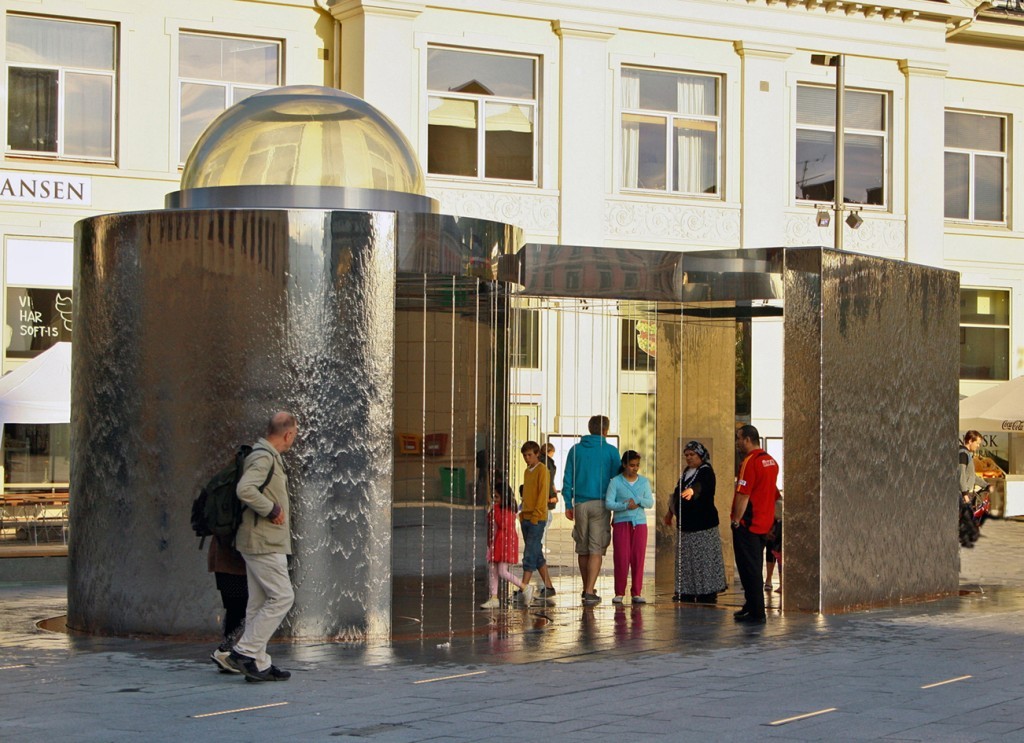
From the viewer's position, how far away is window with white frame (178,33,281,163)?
26453 mm

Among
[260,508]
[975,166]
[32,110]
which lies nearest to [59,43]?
[32,110]

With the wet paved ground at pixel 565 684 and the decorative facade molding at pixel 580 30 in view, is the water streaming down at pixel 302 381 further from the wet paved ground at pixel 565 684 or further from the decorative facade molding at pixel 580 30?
the decorative facade molding at pixel 580 30

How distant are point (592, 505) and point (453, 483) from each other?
103 inches

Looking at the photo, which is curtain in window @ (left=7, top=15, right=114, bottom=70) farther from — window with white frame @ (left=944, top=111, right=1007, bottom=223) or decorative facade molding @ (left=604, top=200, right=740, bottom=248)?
window with white frame @ (left=944, top=111, right=1007, bottom=223)

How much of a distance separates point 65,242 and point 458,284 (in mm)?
14707

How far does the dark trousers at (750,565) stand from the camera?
13125mm

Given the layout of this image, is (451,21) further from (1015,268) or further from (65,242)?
(1015,268)

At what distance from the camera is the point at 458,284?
484 inches

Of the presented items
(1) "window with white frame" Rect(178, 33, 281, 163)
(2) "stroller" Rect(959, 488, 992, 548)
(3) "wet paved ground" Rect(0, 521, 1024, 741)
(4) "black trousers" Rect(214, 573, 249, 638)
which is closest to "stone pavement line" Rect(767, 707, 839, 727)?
(3) "wet paved ground" Rect(0, 521, 1024, 741)

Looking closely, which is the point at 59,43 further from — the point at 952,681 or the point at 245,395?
the point at 952,681

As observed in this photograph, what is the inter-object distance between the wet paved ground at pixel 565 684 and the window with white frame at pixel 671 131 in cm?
1670

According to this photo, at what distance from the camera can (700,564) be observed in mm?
14648

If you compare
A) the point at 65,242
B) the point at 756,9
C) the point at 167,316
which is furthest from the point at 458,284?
the point at 756,9

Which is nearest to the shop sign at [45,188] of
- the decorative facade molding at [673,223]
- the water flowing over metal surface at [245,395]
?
the decorative facade molding at [673,223]
